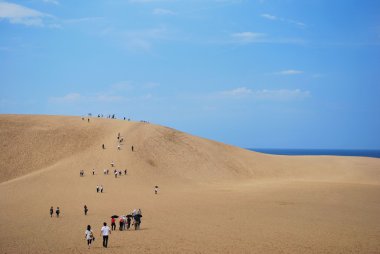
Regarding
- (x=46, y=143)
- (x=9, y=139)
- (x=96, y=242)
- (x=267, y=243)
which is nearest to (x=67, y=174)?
(x=46, y=143)

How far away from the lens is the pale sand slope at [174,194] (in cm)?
2086

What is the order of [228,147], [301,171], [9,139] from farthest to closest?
[228,147] < [301,171] < [9,139]

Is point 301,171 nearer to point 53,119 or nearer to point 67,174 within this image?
point 67,174

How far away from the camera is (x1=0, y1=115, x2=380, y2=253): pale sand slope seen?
821 inches

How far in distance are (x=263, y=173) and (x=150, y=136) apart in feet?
59.9

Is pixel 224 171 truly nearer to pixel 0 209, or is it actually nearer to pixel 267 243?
pixel 0 209

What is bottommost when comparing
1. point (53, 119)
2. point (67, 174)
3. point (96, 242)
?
point (96, 242)

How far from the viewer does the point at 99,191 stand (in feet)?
132

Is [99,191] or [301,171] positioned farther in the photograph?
[301,171]

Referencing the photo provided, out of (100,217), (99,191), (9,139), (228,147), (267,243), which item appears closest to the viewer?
(267,243)

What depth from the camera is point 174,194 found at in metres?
41.0

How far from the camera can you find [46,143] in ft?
185

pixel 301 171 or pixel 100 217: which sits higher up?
pixel 301 171

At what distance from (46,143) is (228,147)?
30.2 m
